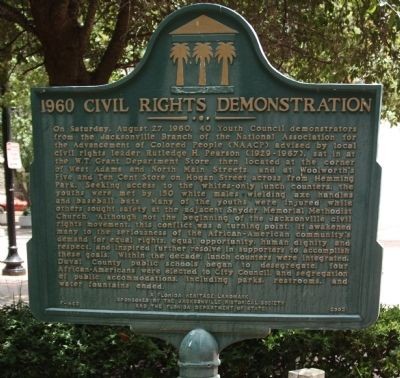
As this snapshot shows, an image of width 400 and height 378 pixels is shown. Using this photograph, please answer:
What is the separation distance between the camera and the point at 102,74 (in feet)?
24.8

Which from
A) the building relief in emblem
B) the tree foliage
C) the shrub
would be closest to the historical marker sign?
the building relief in emblem

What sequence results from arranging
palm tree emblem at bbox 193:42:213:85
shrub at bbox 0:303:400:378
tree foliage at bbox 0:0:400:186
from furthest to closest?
1. tree foliage at bbox 0:0:400:186
2. shrub at bbox 0:303:400:378
3. palm tree emblem at bbox 193:42:213:85

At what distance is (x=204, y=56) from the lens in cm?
356

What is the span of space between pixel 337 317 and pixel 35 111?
2169mm

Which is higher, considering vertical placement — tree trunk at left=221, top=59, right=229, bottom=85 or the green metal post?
tree trunk at left=221, top=59, right=229, bottom=85

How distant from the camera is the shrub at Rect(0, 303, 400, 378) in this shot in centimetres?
482

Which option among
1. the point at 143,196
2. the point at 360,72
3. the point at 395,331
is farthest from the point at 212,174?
the point at 360,72

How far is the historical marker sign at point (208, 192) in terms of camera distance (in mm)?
3570

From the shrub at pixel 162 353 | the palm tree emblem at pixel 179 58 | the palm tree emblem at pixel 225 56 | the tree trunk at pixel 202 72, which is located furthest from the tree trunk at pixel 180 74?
the shrub at pixel 162 353

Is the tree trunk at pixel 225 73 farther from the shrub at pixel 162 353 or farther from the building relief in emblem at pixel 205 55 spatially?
the shrub at pixel 162 353

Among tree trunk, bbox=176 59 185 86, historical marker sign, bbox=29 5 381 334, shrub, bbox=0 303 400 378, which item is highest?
tree trunk, bbox=176 59 185 86

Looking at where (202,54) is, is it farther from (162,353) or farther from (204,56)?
(162,353)

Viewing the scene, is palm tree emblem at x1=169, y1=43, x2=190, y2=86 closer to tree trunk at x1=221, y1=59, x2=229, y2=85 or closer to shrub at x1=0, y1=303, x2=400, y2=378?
tree trunk at x1=221, y1=59, x2=229, y2=85

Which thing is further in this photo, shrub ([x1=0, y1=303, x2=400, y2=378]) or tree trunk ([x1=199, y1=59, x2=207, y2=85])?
shrub ([x1=0, y1=303, x2=400, y2=378])
